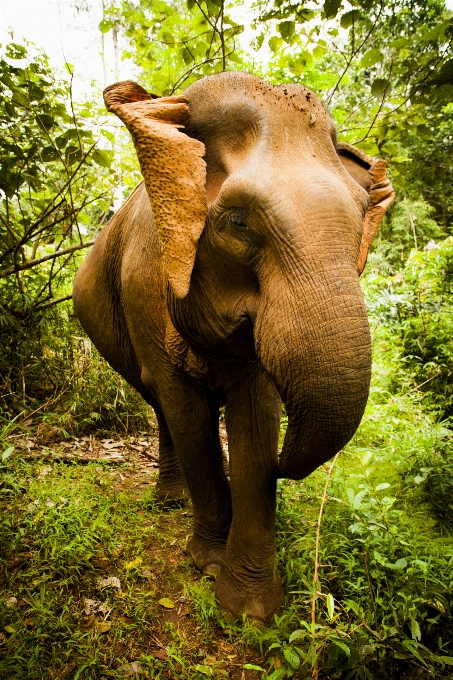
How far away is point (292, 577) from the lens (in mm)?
2523

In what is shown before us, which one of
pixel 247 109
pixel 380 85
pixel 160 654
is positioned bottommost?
pixel 160 654

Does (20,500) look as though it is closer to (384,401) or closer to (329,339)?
(329,339)

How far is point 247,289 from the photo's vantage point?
5.82ft

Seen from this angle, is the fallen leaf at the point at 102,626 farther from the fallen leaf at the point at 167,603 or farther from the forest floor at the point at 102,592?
the fallen leaf at the point at 167,603

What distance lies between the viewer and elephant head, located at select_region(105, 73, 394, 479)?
1461mm

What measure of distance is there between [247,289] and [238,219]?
10.0 inches

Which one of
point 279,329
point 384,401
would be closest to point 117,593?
point 279,329

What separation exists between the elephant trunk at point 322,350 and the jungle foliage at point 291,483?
2.08 ft

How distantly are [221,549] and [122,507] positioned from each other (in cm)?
89

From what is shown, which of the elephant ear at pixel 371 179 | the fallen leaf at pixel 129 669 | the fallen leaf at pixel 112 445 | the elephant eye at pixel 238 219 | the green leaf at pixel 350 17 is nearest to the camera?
the elephant eye at pixel 238 219

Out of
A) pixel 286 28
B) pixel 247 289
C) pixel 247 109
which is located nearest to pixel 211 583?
pixel 247 289

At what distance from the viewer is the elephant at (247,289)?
4.85 feet

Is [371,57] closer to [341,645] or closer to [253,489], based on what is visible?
[253,489]

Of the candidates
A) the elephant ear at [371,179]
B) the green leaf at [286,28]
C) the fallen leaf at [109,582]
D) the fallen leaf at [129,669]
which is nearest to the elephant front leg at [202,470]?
the fallen leaf at [109,582]
